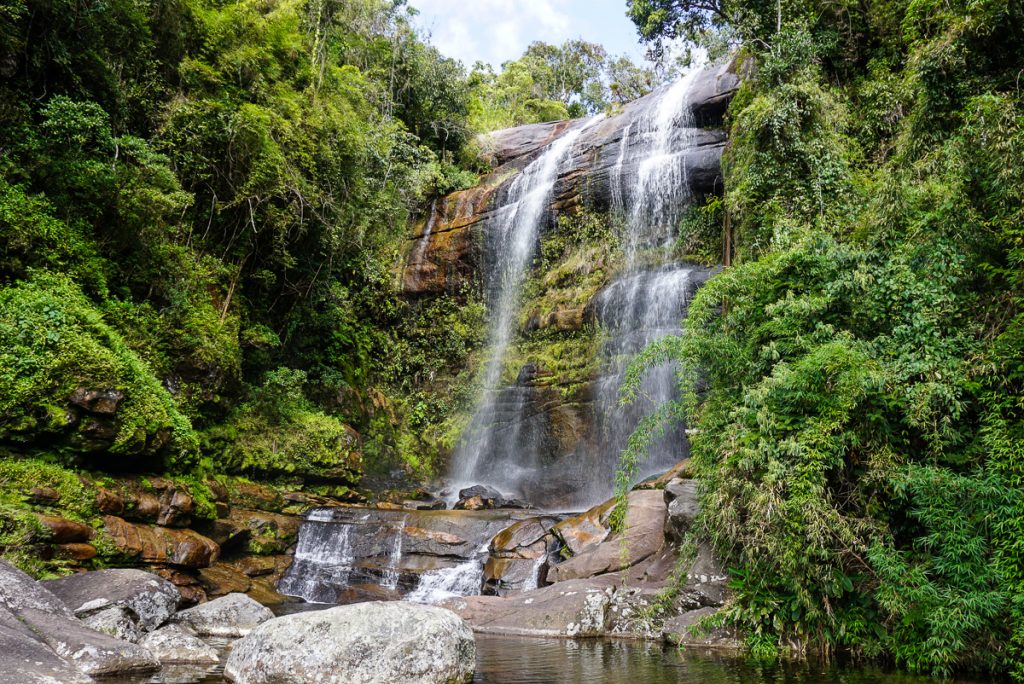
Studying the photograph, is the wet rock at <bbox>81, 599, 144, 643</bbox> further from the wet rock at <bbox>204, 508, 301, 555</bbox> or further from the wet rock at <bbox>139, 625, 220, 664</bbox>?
the wet rock at <bbox>204, 508, 301, 555</bbox>

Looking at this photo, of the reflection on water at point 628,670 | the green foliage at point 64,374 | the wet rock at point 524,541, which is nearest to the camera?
the reflection on water at point 628,670

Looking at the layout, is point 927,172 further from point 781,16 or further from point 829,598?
point 781,16

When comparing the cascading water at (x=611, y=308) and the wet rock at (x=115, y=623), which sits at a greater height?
the cascading water at (x=611, y=308)

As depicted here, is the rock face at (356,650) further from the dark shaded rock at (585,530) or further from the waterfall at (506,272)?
the waterfall at (506,272)

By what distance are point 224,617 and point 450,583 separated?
4.56 m

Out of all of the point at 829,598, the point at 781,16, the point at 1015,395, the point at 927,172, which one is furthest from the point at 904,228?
the point at 781,16

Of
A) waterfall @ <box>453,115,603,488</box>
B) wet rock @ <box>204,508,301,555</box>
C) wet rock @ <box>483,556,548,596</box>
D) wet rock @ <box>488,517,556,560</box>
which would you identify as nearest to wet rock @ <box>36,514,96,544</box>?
wet rock @ <box>204,508,301,555</box>

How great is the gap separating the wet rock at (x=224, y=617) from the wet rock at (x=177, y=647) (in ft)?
3.18

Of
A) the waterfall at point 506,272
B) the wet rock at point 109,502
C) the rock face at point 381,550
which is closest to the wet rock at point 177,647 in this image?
the wet rock at point 109,502

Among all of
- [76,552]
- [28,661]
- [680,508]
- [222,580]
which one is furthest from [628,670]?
[222,580]

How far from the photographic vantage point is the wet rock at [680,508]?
926 centimetres

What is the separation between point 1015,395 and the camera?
6.63 metres

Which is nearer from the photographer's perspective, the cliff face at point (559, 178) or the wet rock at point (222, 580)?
the wet rock at point (222, 580)

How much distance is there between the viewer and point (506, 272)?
22.1 metres
